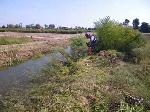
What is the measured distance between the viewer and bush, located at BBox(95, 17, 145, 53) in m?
27.1

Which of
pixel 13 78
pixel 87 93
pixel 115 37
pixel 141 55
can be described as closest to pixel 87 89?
pixel 87 93

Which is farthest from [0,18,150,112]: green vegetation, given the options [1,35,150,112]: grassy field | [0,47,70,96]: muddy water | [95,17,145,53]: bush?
[95,17,145,53]: bush

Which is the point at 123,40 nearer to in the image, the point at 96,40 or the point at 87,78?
the point at 96,40

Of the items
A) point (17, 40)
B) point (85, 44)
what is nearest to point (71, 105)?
point (85, 44)

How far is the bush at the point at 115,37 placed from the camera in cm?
2711

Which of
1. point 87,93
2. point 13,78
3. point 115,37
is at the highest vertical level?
point 115,37

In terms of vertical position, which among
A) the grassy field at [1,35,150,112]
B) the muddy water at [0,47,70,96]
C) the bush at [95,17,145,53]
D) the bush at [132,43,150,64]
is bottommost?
the muddy water at [0,47,70,96]

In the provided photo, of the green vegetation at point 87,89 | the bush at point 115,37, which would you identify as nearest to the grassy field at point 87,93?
the green vegetation at point 87,89

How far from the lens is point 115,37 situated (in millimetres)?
27422

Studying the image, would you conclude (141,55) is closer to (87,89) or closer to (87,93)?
(87,89)

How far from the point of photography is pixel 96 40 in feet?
90.6

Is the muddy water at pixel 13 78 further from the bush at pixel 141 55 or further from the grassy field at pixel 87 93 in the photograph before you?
the bush at pixel 141 55

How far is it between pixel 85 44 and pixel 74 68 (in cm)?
935

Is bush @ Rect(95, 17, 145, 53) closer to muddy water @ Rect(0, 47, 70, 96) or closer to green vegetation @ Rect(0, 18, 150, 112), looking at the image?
green vegetation @ Rect(0, 18, 150, 112)
